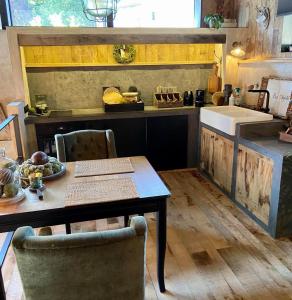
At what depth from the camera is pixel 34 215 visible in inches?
55.6

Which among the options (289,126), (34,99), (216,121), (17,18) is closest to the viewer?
(289,126)

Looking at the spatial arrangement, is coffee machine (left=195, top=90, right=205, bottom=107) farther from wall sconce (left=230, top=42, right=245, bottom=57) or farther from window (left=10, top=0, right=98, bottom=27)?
window (left=10, top=0, right=98, bottom=27)

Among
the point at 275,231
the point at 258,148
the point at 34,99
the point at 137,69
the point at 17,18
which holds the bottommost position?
the point at 275,231

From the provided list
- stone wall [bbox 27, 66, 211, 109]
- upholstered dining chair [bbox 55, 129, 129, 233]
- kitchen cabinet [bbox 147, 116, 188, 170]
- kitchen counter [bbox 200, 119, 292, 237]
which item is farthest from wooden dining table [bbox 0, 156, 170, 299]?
stone wall [bbox 27, 66, 211, 109]

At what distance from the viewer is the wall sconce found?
366 centimetres

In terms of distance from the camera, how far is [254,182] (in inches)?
104

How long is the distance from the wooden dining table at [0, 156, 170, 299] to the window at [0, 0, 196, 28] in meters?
2.52

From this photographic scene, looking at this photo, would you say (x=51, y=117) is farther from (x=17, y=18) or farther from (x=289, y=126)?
(x=289, y=126)

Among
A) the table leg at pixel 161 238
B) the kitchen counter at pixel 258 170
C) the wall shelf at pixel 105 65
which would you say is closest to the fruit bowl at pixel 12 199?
the table leg at pixel 161 238

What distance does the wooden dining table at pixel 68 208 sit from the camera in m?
1.41

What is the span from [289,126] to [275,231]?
0.94 m

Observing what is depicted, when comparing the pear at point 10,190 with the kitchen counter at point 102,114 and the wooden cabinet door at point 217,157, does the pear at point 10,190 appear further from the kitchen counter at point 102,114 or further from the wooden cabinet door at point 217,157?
the wooden cabinet door at point 217,157

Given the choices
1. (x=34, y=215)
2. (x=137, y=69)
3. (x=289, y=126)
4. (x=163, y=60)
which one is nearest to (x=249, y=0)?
(x=163, y=60)

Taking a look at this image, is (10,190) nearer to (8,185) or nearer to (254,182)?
(8,185)
